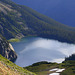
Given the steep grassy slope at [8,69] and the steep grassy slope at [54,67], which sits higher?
the steep grassy slope at [54,67]

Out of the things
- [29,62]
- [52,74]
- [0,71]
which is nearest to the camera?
[0,71]

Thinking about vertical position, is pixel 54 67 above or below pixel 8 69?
above

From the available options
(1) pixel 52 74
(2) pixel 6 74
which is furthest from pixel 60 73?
(2) pixel 6 74

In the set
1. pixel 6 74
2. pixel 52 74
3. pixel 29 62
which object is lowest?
pixel 6 74

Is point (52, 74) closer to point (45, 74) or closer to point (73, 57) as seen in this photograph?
point (45, 74)

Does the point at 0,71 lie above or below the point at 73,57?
below

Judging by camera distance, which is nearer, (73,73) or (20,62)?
(73,73)

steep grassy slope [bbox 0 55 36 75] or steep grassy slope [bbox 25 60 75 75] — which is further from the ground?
steep grassy slope [bbox 25 60 75 75]

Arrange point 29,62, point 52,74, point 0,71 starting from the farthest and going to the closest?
point 29,62, point 52,74, point 0,71

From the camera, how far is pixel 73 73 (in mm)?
70875

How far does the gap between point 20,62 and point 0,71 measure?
551ft

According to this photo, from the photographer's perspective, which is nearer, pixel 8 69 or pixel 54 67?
pixel 8 69

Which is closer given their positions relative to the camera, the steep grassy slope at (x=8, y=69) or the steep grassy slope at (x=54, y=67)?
the steep grassy slope at (x=8, y=69)

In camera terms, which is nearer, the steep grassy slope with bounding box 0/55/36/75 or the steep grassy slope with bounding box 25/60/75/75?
the steep grassy slope with bounding box 0/55/36/75
